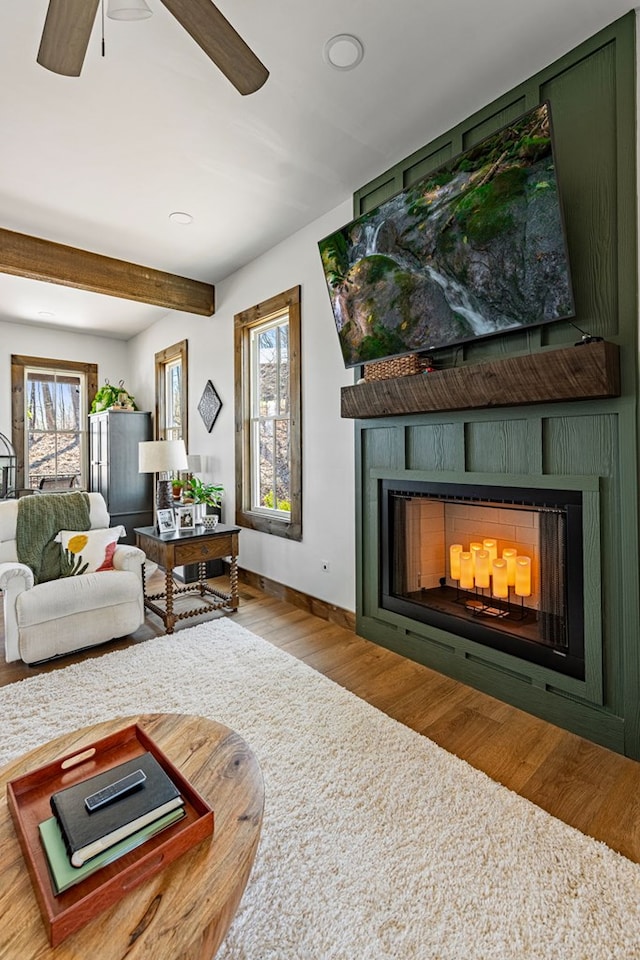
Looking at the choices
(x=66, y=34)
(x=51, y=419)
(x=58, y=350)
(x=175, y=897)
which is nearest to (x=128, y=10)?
(x=66, y=34)

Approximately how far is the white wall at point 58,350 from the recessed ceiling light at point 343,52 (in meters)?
5.10

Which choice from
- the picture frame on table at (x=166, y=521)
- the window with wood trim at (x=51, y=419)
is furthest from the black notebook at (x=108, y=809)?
the window with wood trim at (x=51, y=419)

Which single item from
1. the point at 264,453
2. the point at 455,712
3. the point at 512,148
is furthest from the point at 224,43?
the point at 264,453

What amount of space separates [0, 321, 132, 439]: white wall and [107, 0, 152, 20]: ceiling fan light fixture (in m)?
5.38

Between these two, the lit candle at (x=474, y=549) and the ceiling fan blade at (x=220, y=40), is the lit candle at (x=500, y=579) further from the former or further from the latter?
the ceiling fan blade at (x=220, y=40)

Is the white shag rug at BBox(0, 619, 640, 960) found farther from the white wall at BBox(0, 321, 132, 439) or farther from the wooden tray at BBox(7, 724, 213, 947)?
the white wall at BBox(0, 321, 132, 439)

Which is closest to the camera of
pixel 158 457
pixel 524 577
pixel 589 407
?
pixel 589 407

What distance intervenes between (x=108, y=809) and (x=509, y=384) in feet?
6.54

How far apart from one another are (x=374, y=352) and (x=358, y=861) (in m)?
2.33

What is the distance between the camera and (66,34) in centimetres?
128

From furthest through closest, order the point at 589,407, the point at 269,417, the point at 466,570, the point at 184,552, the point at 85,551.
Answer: the point at 269,417 < the point at 184,552 < the point at 85,551 < the point at 466,570 < the point at 589,407

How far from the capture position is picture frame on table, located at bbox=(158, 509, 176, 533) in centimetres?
346

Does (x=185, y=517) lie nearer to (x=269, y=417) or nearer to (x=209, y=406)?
(x=269, y=417)

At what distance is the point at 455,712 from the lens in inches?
85.0
